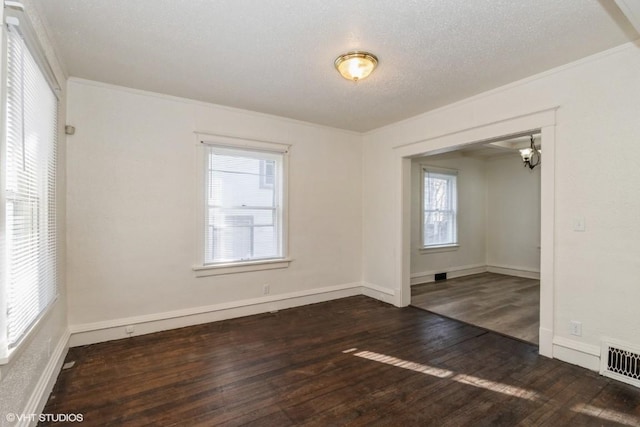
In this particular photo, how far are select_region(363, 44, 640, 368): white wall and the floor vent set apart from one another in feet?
0.22

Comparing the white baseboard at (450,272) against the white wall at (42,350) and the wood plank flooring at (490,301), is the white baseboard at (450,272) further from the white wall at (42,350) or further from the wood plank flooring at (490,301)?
the white wall at (42,350)

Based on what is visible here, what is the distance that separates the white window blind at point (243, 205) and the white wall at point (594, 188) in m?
2.89

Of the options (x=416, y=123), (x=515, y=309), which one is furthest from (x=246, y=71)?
(x=515, y=309)

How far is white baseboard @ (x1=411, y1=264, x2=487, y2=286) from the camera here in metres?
5.95

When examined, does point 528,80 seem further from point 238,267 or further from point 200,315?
point 200,315

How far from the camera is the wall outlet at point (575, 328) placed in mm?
2732

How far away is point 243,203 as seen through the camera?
4.10 meters

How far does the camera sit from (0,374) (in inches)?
56.7

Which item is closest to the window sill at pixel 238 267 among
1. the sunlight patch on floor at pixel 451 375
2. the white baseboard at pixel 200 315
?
the white baseboard at pixel 200 315

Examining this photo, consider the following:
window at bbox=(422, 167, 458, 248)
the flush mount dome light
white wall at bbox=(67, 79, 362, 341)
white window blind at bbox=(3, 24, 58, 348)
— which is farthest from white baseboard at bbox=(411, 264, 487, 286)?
white window blind at bbox=(3, 24, 58, 348)

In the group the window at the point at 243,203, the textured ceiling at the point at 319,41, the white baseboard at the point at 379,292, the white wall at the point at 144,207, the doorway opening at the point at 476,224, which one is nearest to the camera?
the textured ceiling at the point at 319,41

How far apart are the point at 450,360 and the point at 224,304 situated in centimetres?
266

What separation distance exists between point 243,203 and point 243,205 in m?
0.03

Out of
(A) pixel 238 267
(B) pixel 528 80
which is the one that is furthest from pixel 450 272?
(A) pixel 238 267
